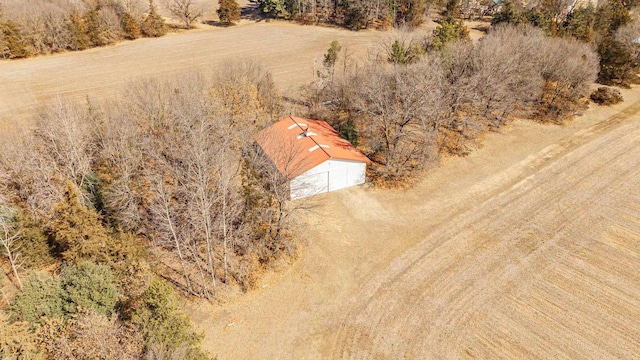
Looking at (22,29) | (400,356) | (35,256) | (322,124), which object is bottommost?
(400,356)

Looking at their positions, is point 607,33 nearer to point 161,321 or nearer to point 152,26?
point 161,321

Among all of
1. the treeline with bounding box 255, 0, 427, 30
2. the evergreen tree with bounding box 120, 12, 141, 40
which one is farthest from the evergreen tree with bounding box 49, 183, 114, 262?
the treeline with bounding box 255, 0, 427, 30

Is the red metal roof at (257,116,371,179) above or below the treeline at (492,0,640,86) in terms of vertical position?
below

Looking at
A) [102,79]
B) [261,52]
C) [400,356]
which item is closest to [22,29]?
[102,79]

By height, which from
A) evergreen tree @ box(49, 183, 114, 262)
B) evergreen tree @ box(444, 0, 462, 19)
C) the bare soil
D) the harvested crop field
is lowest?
the bare soil

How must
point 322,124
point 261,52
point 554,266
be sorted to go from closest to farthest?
point 554,266, point 322,124, point 261,52

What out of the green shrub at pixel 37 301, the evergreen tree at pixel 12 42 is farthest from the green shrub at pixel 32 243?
the evergreen tree at pixel 12 42

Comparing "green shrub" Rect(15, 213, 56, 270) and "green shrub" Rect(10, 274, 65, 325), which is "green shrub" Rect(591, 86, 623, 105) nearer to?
"green shrub" Rect(10, 274, 65, 325)

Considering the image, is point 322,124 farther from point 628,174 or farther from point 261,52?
point 261,52

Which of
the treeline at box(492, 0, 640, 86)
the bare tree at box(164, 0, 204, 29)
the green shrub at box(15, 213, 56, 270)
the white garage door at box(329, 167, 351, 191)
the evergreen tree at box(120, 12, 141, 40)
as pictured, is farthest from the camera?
the bare tree at box(164, 0, 204, 29)
